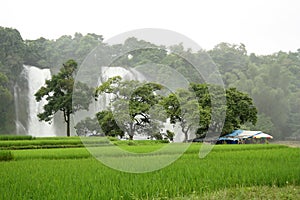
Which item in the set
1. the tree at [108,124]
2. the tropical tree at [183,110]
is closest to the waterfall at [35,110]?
the tree at [108,124]

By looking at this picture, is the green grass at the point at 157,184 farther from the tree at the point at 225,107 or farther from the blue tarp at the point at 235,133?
the blue tarp at the point at 235,133

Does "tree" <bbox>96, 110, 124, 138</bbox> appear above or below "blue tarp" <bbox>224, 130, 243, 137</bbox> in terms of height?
above

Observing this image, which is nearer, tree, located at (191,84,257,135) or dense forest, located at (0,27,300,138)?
tree, located at (191,84,257,135)

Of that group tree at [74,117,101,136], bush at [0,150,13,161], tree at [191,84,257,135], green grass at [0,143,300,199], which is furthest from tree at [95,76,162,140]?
green grass at [0,143,300,199]

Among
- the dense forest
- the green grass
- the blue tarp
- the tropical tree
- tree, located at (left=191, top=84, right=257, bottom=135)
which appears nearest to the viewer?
the green grass

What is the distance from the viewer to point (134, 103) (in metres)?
Answer: 16.1

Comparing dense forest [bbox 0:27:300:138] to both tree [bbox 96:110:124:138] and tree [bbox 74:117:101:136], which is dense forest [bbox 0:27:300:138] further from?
tree [bbox 74:117:101:136]

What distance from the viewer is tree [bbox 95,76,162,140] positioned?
14688 millimetres

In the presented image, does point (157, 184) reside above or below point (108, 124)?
below

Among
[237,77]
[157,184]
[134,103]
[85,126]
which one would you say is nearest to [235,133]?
[134,103]

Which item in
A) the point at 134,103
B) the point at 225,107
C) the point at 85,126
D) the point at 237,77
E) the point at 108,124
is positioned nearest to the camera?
the point at 85,126

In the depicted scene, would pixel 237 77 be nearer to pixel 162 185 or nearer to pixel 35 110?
pixel 35 110

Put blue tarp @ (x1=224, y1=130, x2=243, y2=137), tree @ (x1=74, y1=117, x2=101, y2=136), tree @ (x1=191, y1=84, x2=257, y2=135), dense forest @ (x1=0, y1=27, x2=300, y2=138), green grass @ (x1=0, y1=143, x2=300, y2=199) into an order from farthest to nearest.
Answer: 1. dense forest @ (x1=0, y1=27, x2=300, y2=138)
2. blue tarp @ (x1=224, y1=130, x2=243, y2=137)
3. tree @ (x1=191, y1=84, x2=257, y2=135)
4. tree @ (x1=74, y1=117, x2=101, y2=136)
5. green grass @ (x1=0, y1=143, x2=300, y2=199)

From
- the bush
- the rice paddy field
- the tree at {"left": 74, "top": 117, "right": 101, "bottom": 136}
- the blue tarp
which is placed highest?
the tree at {"left": 74, "top": 117, "right": 101, "bottom": 136}
